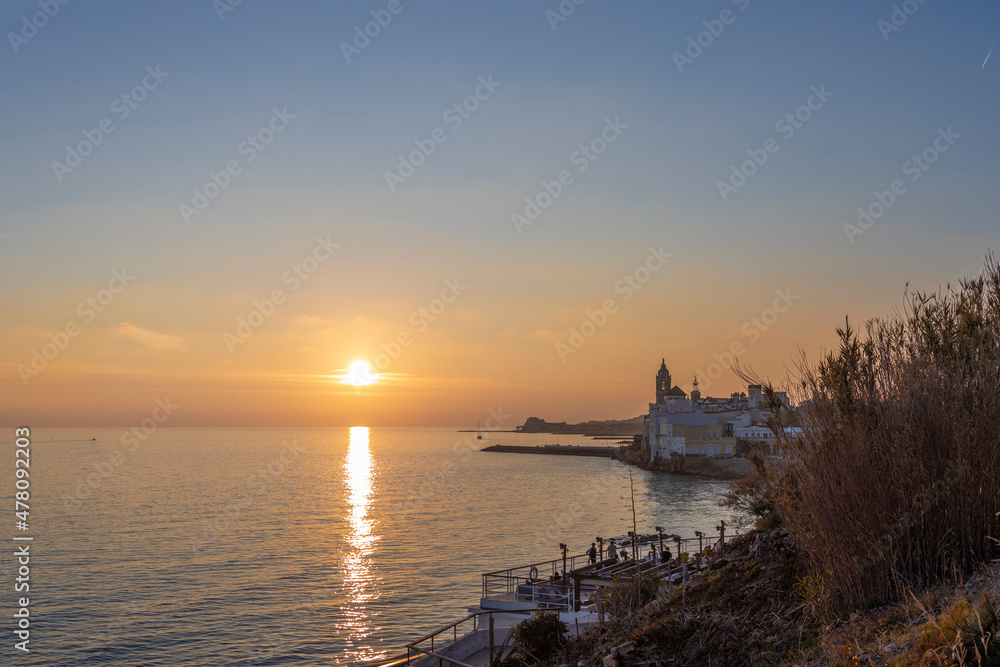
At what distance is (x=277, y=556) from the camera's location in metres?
47.2

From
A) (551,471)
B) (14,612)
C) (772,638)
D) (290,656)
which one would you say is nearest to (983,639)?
(772,638)

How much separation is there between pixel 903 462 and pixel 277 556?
148ft

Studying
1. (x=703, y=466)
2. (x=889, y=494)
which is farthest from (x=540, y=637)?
(x=703, y=466)

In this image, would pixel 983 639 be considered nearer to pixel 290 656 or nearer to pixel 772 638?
pixel 772 638

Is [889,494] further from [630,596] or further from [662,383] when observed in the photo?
[662,383]

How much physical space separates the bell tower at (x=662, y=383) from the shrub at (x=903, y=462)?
18370 centimetres

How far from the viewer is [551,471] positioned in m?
135

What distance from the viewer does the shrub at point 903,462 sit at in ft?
28.3

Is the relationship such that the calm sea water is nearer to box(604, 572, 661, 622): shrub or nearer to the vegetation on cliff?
box(604, 572, 661, 622): shrub

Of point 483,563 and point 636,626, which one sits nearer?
point 636,626

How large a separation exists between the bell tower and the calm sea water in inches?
3424

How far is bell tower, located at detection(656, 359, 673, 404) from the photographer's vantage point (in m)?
190

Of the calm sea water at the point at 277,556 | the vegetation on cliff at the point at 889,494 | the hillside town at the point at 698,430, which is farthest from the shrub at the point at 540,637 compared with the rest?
the hillside town at the point at 698,430

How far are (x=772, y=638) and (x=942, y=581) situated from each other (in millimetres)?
2331
